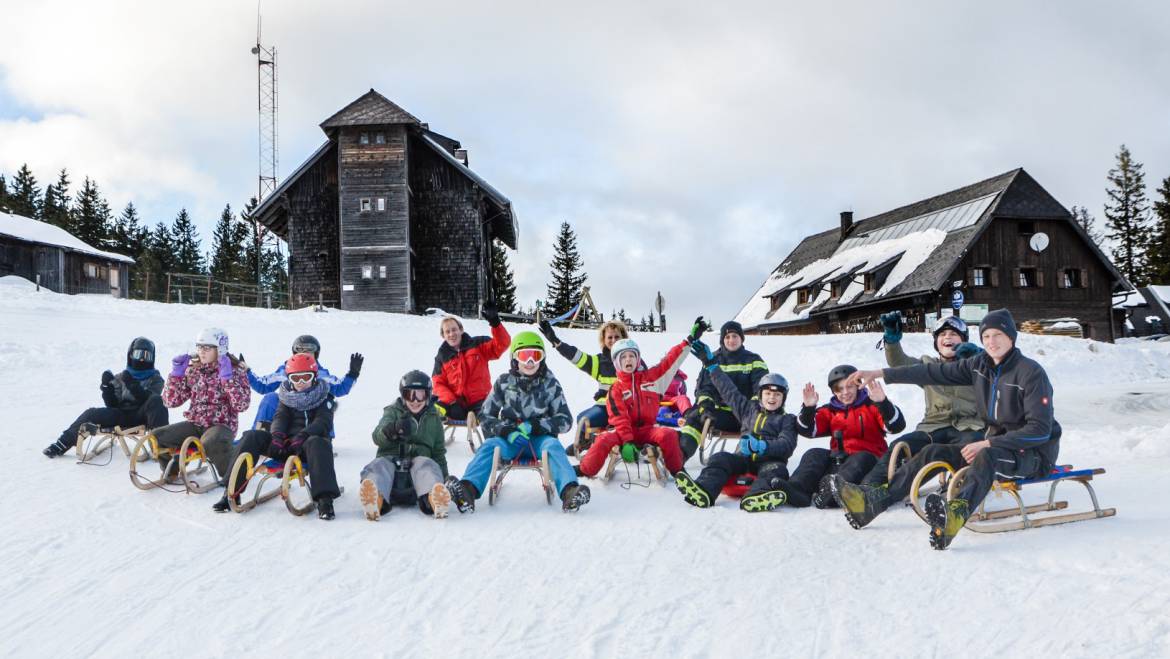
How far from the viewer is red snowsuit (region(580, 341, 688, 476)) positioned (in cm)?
627

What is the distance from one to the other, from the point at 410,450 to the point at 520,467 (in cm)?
81

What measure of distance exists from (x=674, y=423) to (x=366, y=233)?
21.8 metres

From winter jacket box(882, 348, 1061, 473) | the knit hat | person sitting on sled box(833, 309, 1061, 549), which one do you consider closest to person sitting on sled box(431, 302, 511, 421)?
person sitting on sled box(833, 309, 1061, 549)

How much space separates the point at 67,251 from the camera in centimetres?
3669

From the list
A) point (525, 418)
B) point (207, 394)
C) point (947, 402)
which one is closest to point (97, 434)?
point (207, 394)

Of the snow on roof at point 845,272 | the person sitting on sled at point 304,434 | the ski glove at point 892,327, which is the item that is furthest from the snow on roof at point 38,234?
the ski glove at point 892,327

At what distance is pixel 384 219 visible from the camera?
1073 inches

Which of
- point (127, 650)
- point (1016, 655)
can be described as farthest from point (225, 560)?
point (1016, 655)

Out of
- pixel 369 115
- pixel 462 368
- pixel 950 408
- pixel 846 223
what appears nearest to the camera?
pixel 950 408

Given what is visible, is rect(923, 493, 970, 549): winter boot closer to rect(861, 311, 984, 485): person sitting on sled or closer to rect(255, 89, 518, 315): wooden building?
rect(861, 311, 984, 485): person sitting on sled

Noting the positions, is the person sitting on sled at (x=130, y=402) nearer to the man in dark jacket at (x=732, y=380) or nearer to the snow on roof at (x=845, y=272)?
the man in dark jacket at (x=732, y=380)

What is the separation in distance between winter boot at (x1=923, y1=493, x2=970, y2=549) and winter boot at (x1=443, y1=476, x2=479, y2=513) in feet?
9.59

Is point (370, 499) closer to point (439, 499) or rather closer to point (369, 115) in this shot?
point (439, 499)

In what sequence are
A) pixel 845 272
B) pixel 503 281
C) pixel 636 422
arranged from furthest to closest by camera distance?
pixel 503 281 < pixel 845 272 < pixel 636 422
